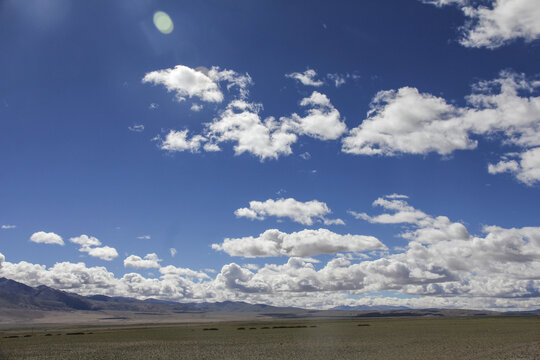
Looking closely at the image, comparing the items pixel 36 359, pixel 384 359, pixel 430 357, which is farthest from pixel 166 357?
pixel 430 357

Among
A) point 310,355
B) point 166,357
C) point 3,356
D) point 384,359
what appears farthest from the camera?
point 3,356

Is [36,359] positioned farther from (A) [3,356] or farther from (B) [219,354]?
(B) [219,354]

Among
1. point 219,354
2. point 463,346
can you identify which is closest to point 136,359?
point 219,354

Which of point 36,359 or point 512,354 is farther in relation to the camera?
point 36,359

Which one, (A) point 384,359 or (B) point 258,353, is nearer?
(A) point 384,359

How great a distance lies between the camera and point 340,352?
44.4 meters

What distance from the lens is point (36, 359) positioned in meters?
46.6

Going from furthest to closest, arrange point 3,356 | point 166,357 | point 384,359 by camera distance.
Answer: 1. point 3,356
2. point 166,357
3. point 384,359

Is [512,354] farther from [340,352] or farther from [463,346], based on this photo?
[340,352]

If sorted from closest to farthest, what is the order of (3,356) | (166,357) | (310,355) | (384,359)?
(384,359)
(310,355)
(166,357)
(3,356)

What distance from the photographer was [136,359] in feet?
146

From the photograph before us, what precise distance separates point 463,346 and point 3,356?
55343mm

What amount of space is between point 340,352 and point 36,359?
34.2 m

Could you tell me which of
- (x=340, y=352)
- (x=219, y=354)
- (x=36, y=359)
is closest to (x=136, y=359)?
(x=219, y=354)
